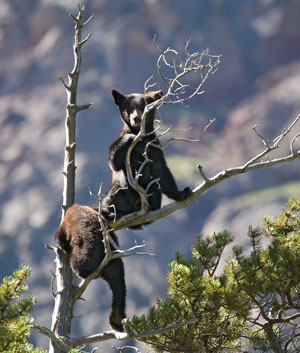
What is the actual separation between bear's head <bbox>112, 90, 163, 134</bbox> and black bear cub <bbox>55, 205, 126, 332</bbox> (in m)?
1.21

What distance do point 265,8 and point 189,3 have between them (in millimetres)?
5332

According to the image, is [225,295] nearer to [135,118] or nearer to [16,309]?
[16,309]

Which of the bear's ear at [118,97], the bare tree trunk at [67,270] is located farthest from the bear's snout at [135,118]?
the bare tree trunk at [67,270]

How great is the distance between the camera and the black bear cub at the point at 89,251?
601cm

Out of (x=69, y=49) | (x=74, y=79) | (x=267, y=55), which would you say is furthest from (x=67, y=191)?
(x=267, y=55)

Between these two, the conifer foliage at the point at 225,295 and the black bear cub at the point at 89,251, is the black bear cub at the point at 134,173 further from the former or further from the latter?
the conifer foliage at the point at 225,295

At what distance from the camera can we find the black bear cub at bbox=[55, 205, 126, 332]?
19.7 feet

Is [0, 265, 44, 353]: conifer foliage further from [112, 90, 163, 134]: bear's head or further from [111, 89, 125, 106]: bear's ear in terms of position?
[111, 89, 125, 106]: bear's ear

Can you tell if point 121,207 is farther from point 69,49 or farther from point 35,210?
point 69,49

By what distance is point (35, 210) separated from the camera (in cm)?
3253

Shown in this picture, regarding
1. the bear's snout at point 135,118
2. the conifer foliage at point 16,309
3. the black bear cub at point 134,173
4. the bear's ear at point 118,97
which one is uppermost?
the bear's ear at point 118,97

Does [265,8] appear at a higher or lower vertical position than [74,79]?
higher

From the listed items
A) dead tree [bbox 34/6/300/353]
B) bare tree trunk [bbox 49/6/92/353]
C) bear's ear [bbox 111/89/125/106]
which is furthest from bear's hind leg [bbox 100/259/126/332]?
bear's ear [bbox 111/89/125/106]

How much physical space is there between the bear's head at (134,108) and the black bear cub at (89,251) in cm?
121
